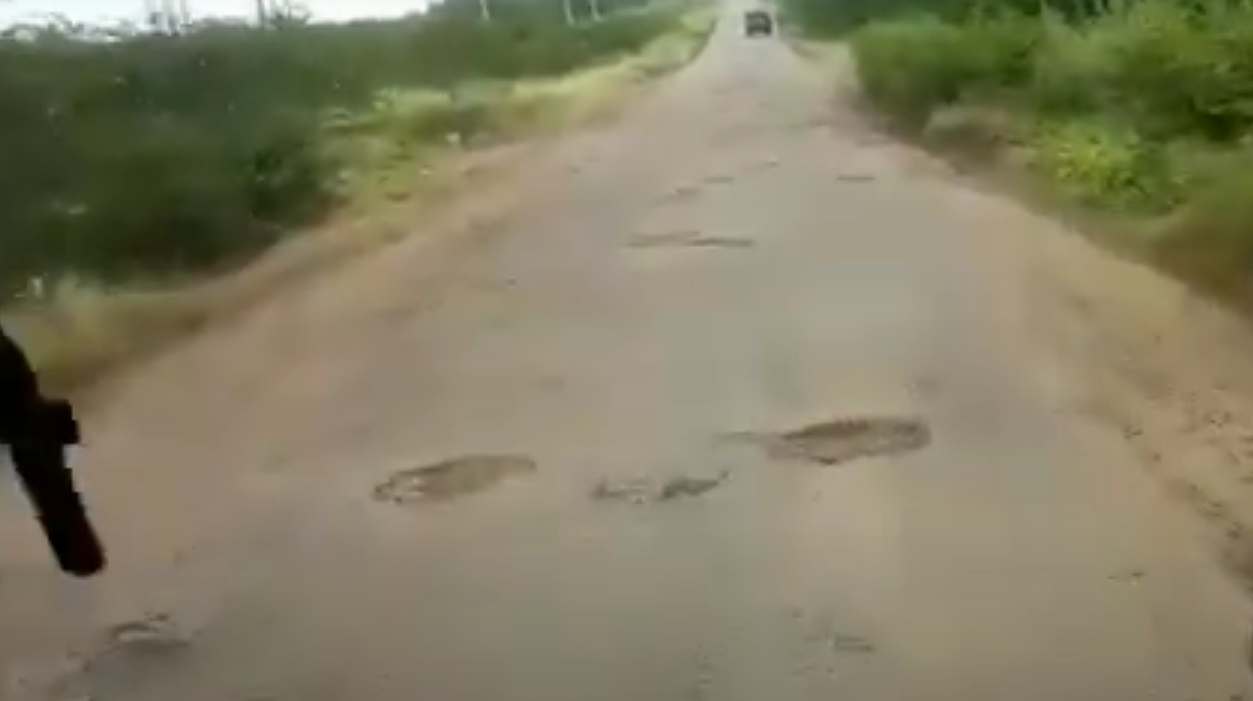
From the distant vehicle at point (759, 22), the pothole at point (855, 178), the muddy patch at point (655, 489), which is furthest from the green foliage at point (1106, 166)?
the muddy patch at point (655, 489)

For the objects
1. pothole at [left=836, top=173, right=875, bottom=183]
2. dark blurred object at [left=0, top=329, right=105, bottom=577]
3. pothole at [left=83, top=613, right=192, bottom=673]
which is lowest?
pothole at [left=83, top=613, right=192, bottom=673]

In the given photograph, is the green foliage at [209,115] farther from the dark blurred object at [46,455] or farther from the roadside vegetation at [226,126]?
the dark blurred object at [46,455]

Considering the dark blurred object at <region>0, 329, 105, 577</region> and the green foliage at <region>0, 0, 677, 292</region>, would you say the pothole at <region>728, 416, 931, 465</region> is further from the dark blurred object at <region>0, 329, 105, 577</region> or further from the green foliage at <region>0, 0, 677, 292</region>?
the dark blurred object at <region>0, 329, 105, 577</region>

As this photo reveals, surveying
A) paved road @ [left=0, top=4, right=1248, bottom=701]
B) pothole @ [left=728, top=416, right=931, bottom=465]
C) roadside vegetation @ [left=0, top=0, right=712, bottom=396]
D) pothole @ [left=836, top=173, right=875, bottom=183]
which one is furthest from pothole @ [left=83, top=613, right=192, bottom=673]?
pothole @ [left=836, top=173, right=875, bottom=183]

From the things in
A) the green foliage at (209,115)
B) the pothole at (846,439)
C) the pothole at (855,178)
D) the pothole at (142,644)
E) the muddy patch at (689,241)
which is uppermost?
the green foliage at (209,115)

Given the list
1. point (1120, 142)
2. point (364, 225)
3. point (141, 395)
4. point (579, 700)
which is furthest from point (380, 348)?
point (1120, 142)

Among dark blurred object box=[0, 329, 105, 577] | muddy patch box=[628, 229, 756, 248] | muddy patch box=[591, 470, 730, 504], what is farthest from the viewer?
muddy patch box=[628, 229, 756, 248]

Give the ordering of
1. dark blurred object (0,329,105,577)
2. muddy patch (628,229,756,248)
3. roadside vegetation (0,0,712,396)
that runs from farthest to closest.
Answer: muddy patch (628,229,756,248), roadside vegetation (0,0,712,396), dark blurred object (0,329,105,577)

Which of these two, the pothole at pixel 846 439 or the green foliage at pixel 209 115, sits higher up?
the green foliage at pixel 209 115
